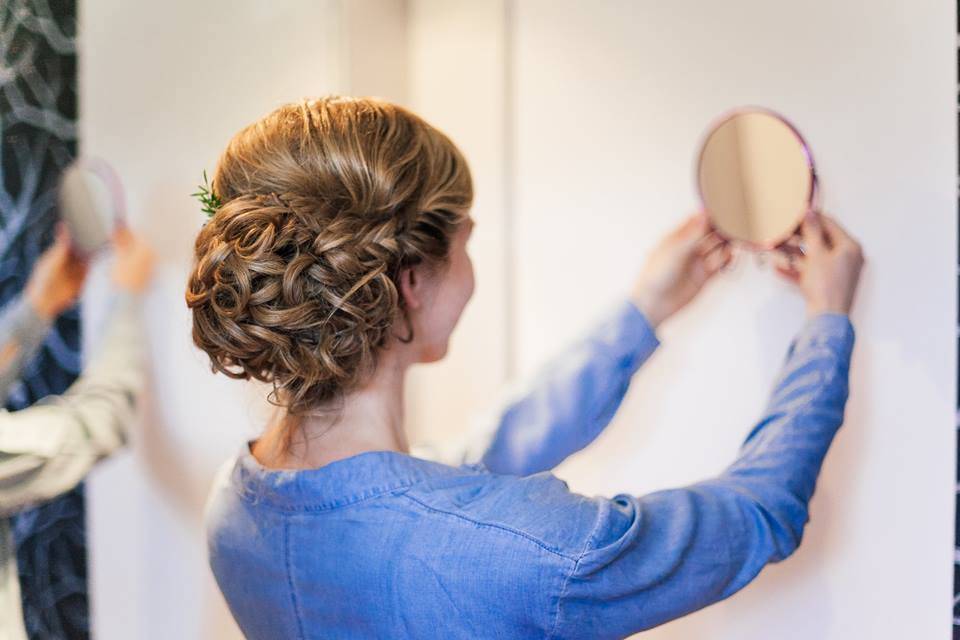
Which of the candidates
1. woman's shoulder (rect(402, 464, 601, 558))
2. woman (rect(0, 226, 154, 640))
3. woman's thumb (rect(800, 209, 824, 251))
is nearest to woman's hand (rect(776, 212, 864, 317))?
woman's thumb (rect(800, 209, 824, 251))

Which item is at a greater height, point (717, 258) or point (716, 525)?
point (717, 258)

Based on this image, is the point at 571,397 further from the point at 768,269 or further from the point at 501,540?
the point at 501,540

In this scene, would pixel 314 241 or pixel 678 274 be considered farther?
pixel 678 274

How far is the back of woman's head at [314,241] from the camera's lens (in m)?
0.79

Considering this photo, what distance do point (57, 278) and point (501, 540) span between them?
1.77 feet

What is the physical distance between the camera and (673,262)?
45.1 inches

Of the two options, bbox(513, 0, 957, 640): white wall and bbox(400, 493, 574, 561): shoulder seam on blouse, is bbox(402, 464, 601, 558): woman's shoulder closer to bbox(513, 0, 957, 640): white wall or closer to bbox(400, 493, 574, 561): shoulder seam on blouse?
bbox(400, 493, 574, 561): shoulder seam on blouse

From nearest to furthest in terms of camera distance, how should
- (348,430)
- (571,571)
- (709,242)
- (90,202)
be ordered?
1. (571,571)
2. (348,430)
3. (90,202)
4. (709,242)

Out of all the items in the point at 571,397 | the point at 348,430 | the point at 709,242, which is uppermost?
the point at 709,242

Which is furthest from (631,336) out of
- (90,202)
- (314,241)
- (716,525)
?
(90,202)

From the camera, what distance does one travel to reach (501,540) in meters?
0.77

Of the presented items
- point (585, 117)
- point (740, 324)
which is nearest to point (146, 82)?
point (585, 117)

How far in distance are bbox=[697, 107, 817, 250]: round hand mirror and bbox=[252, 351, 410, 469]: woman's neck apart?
44cm

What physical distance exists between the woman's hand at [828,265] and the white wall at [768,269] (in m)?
0.06
